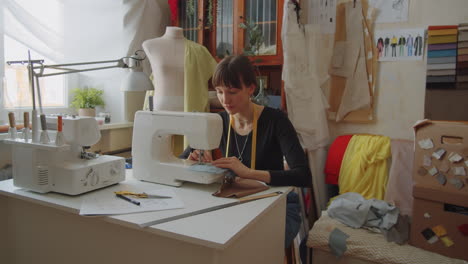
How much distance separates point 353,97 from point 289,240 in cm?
148

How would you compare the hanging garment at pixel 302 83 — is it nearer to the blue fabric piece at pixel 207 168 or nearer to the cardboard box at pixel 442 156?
the cardboard box at pixel 442 156

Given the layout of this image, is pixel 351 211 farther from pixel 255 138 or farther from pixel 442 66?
pixel 442 66

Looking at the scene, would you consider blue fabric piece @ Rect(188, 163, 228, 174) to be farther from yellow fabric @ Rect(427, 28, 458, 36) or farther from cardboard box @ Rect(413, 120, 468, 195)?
yellow fabric @ Rect(427, 28, 458, 36)

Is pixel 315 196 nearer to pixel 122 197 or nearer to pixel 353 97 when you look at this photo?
pixel 353 97

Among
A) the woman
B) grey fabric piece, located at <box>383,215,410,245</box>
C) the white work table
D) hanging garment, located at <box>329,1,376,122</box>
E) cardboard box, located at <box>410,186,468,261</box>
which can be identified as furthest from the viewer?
hanging garment, located at <box>329,1,376,122</box>

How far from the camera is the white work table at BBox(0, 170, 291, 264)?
0.94 meters

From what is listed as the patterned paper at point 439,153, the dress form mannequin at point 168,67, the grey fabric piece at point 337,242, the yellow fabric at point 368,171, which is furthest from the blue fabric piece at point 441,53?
the dress form mannequin at point 168,67

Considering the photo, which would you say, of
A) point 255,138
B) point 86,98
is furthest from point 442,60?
point 86,98

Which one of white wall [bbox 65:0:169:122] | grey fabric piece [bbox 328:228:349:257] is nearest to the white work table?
grey fabric piece [bbox 328:228:349:257]

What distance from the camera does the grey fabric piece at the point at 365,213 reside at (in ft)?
6.27

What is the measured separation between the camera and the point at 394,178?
2232 mm

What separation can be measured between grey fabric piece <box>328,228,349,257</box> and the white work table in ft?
2.02

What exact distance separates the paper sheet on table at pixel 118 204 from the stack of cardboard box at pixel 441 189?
131cm

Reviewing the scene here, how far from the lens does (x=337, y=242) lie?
1850 mm
